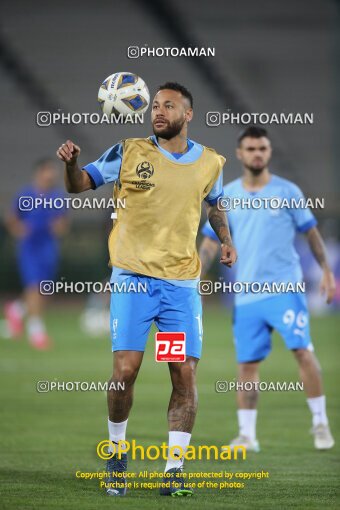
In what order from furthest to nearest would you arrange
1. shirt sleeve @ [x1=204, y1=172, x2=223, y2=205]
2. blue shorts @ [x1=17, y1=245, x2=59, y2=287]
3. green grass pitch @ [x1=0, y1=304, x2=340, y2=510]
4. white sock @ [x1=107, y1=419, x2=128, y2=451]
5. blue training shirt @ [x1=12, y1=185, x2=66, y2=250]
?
blue shorts @ [x1=17, y1=245, x2=59, y2=287]
blue training shirt @ [x1=12, y1=185, x2=66, y2=250]
shirt sleeve @ [x1=204, y1=172, x2=223, y2=205]
white sock @ [x1=107, y1=419, x2=128, y2=451]
green grass pitch @ [x1=0, y1=304, x2=340, y2=510]

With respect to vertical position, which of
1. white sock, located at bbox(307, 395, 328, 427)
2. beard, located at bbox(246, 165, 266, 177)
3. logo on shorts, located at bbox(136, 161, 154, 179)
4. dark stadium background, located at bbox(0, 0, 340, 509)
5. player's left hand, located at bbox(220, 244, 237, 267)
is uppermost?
dark stadium background, located at bbox(0, 0, 340, 509)

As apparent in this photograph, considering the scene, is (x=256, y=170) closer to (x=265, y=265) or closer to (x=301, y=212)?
(x=301, y=212)

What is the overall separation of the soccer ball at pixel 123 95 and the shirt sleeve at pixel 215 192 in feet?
2.02

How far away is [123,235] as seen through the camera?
6312 millimetres

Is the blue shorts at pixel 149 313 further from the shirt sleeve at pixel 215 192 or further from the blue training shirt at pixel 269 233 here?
the blue training shirt at pixel 269 233

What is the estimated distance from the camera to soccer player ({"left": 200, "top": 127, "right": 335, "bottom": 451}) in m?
8.34

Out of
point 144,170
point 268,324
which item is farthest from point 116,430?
point 268,324

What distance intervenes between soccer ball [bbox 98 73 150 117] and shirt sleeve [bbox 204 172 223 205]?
2.02ft

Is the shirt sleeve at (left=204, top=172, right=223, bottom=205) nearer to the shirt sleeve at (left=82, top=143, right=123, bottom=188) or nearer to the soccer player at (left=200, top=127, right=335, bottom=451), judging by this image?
the shirt sleeve at (left=82, top=143, right=123, bottom=188)

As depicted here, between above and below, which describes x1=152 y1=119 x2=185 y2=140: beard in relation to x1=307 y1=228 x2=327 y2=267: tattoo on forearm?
below

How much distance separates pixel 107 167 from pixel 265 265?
257cm

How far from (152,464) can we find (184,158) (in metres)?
2.20

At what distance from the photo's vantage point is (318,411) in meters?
8.34

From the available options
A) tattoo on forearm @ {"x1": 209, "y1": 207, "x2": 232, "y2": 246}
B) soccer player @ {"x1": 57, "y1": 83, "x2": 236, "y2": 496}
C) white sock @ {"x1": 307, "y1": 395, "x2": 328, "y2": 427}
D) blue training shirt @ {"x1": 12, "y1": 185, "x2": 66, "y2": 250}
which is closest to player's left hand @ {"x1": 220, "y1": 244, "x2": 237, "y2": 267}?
soccer player @ {"x1": 57, "y1": 83, "x2": 236, "y2": 496}
